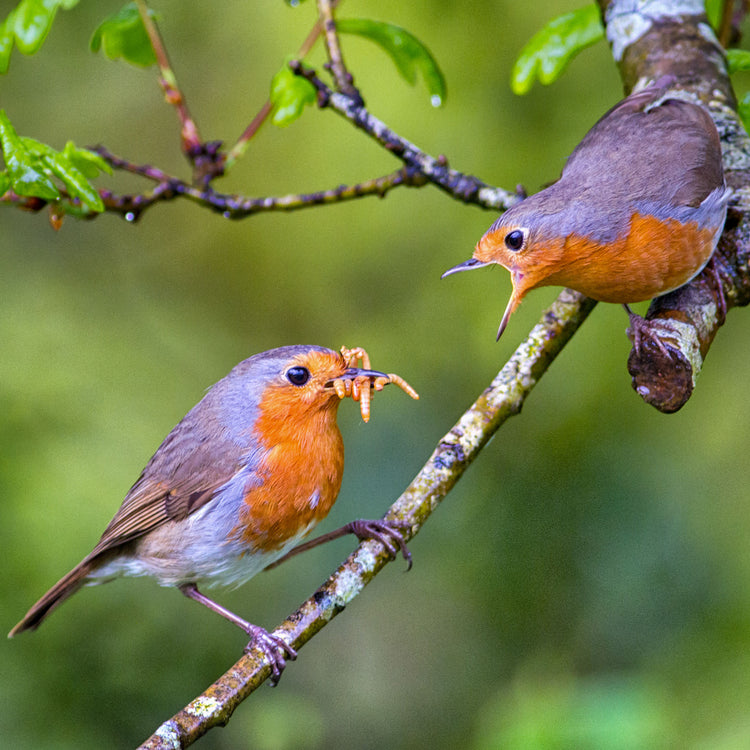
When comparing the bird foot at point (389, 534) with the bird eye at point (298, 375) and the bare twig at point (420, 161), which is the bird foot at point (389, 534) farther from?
the bare twig at point (420, 161)

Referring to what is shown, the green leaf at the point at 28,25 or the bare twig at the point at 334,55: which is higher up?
the bare twig at the point at 334,55

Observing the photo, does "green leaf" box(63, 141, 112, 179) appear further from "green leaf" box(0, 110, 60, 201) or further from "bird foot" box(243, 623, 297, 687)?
"bird foot" box(243, 623, 297, 687)

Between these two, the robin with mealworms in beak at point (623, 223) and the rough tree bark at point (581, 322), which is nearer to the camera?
the rough tree bark at point (581, 322)

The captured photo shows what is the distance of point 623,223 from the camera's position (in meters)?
3.08

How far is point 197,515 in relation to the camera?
3334mm

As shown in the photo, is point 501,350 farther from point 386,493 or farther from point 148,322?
point 148,322

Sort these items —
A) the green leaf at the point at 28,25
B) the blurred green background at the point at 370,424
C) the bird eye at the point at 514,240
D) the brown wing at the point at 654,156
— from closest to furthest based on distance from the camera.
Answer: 1. the bird eye at the point at 514,240
2. the brown wing at the point at 654,156
3. the green leaf at the point at 28,25
4. the blurred green background at the point at 370,424

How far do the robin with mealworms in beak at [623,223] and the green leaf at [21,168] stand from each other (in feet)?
4.26

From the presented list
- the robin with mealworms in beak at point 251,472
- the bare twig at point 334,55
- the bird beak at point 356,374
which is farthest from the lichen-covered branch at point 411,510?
the bare twig at point 334,55

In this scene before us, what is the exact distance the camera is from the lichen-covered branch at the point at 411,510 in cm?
230

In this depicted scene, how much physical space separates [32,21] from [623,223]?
2171 mm

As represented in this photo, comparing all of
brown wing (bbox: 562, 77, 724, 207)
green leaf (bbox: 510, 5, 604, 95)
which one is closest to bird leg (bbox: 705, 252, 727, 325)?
brown wing (bbox: 562, 77, 724, 207)

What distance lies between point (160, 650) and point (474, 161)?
125 inches

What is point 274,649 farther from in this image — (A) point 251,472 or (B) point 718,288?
(B) point 718,288
